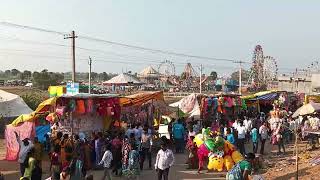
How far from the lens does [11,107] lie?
A: 26.0 m

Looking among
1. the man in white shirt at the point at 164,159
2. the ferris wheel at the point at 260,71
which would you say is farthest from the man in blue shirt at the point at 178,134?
the ferris wheel at the point at 260,71

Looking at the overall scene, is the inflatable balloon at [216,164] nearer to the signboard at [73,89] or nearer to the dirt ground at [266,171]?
the dirt ground at [266,171]

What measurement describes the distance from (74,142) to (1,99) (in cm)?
1360

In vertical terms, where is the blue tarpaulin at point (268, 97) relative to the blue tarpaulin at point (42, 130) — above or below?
above

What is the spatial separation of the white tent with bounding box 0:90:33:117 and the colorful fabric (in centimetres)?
888

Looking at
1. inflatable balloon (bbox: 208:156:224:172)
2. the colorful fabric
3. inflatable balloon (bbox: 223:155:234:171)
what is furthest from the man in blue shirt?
the colorful fabric

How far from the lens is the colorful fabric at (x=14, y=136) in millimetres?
16158

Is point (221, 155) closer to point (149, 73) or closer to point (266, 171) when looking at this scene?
point (266, 171)

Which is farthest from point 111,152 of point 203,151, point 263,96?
point 263,96

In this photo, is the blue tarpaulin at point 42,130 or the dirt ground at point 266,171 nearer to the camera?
the dirt ground at point 266,171

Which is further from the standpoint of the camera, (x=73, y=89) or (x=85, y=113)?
(x=73, y=89)

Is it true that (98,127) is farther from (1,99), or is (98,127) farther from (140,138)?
(1,99)

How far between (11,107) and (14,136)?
9742mm

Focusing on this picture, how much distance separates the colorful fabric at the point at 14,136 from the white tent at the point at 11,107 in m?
8.88
